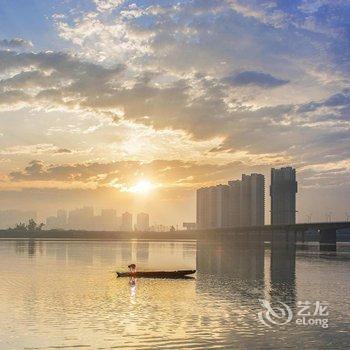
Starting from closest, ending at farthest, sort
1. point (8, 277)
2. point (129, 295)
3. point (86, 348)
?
point (86, 348) → point (129, 295) → point (8, 277)

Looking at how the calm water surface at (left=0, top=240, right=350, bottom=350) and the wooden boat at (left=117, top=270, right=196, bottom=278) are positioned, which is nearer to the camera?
the calm water surface at (left=0, top=240, right=350, bottom=350)

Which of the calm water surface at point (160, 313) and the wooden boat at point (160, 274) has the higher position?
the calm water surface at point (160, 313)

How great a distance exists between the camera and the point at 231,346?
31.4 meters

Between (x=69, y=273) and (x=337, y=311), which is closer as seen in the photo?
(x=337, y=311)

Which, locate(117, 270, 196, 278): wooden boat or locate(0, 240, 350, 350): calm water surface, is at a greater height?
locate(0, 240, 350, 350): calm water surface

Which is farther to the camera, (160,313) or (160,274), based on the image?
(160,274)

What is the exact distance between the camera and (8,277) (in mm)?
75250

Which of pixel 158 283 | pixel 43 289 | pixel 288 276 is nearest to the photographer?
pixel 43 289

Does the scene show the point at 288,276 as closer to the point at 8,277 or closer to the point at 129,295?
the point at 129,295

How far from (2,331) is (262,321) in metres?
19.6

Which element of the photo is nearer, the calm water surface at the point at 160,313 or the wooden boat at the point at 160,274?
the calm water surface at the point at 160,313

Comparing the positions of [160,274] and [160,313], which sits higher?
[160,313]

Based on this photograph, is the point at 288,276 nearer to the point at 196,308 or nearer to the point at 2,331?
the point at 196,308

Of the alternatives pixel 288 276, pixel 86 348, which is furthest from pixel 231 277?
pixel 86 348
